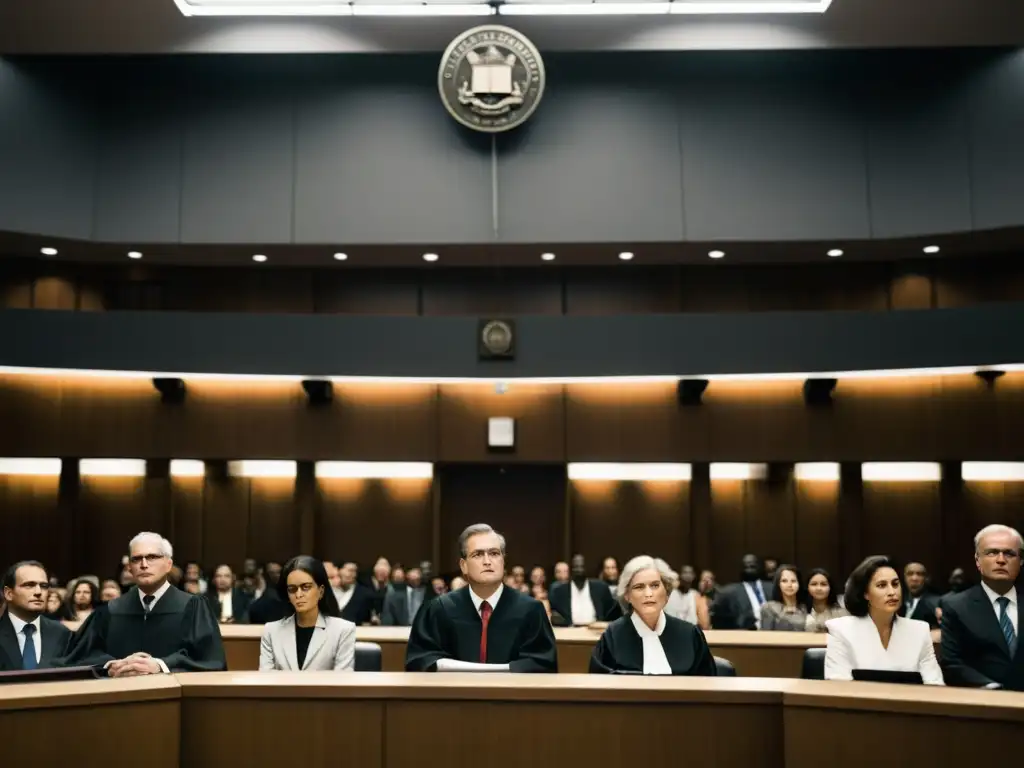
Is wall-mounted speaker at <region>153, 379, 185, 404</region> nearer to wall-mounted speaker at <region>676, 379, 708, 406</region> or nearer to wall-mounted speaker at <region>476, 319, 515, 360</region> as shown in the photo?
wall-mounted speaker at <region>476, 319, 515, 360</region>

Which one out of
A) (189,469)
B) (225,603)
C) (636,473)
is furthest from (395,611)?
(189,469)

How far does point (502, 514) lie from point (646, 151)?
→ 6.01m

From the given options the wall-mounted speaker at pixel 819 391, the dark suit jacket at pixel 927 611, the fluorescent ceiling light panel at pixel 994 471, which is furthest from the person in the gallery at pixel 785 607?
the fluorescent ceiling light panel at pixel 994 471

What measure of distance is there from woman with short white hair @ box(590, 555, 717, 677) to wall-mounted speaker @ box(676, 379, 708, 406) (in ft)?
34.8

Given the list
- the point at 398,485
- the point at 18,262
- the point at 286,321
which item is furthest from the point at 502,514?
the point at 18,262

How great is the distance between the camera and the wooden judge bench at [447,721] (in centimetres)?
336

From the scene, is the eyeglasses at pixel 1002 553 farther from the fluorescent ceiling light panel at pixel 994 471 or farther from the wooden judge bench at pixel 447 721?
the fluorescent ceiling light panel at pixel 994 471

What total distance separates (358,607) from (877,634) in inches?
283

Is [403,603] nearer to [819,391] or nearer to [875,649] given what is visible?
[819,391]

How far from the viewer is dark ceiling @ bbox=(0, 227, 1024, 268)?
609 inches

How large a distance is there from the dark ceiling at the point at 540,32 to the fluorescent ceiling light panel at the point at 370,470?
624 centimetres

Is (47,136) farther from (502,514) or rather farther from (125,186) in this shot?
(502,514)

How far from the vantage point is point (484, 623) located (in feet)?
17.6

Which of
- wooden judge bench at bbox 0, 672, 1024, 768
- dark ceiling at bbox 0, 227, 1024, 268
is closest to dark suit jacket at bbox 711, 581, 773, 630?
dark ceiling at bbox 0, 227, 1024, 268
